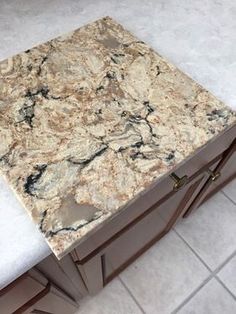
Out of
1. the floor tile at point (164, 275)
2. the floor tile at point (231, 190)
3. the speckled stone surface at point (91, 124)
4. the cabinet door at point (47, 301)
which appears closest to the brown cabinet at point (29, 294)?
the cabinet door at point (47, 301)

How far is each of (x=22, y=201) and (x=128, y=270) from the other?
848 millimetres

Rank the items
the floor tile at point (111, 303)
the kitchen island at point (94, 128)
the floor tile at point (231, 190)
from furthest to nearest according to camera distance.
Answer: the floor tile at point (231, 190) → the floor tile at point (111, 303) → the kitchen island at point (94, 128)

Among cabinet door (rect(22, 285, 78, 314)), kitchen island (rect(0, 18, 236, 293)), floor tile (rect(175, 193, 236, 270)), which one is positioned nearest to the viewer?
kitchen island (rect(0, 18, 236, 293))

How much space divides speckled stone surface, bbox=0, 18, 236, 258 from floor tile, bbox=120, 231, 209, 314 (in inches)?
32.2

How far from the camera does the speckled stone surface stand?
0.37m

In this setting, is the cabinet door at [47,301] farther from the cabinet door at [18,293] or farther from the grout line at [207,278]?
the grout line at [207,278]

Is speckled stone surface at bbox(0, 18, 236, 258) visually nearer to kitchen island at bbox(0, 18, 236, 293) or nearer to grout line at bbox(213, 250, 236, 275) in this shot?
kitchen island at bbox(0, 18, 236, 293)

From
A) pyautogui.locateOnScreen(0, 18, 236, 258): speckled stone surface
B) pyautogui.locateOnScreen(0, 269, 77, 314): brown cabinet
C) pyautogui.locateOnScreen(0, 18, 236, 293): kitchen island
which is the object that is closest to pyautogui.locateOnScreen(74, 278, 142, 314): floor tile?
pyautogui.locateOnScreen(0, 269, 77, 314): brown cabinet

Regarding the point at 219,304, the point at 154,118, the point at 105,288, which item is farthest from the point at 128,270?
the point at 154,118

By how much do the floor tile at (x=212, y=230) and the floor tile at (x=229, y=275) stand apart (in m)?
0.03

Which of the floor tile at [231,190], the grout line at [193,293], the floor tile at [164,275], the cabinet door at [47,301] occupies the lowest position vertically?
the grout line at [193,293]

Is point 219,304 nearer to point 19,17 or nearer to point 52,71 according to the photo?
point 52,71

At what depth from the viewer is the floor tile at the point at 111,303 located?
103 cm

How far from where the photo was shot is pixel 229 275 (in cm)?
110
